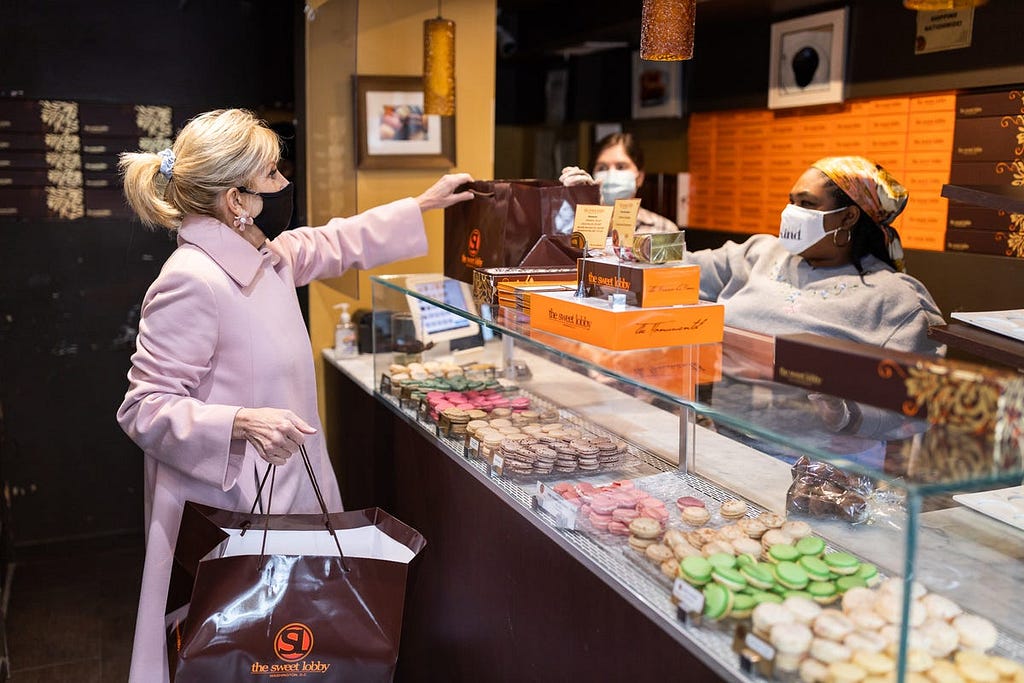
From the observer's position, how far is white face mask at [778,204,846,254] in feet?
8.38

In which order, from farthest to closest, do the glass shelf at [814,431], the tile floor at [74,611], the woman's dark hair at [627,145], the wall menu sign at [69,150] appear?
1. the woman's dark hair at [627,145]
2. the wall menu sign at [69,150]
3. the tile floor at [74,611]
4. the glass shelf at [814,431]

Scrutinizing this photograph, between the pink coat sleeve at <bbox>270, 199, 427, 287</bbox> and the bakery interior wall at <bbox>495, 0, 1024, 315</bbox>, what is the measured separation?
2028 mm

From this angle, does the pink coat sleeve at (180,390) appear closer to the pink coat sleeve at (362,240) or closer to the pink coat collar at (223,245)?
the pink coat collar at (223,245)

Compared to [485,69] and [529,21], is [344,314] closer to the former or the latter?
[485,69]

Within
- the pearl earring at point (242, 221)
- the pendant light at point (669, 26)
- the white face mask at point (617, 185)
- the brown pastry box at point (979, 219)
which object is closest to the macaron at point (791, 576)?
the pearl earring at point (242, 221)

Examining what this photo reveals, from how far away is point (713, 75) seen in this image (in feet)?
15.6

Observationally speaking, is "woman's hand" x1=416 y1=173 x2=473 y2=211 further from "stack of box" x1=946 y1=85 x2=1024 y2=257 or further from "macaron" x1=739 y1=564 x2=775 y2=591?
"stack of box" x1=946 y1=85 x2=1024 y2=257

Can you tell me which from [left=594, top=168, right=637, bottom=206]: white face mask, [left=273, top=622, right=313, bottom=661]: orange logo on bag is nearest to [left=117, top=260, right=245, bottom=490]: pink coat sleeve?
[left=273, top=622, right=313, bottom=661]: orange logo on bag

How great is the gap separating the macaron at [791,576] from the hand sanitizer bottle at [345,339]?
276 cm

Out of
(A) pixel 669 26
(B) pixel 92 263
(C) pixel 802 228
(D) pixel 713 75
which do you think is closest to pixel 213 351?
(A) pixel 669 26

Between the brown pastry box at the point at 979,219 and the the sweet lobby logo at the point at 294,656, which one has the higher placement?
the brown pastry box at the point at 979,219

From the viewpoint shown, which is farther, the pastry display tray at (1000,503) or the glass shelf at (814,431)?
the pastry display tray at (1000,503)

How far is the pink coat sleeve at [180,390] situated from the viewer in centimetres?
207

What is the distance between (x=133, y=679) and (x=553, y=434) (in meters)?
1.20
